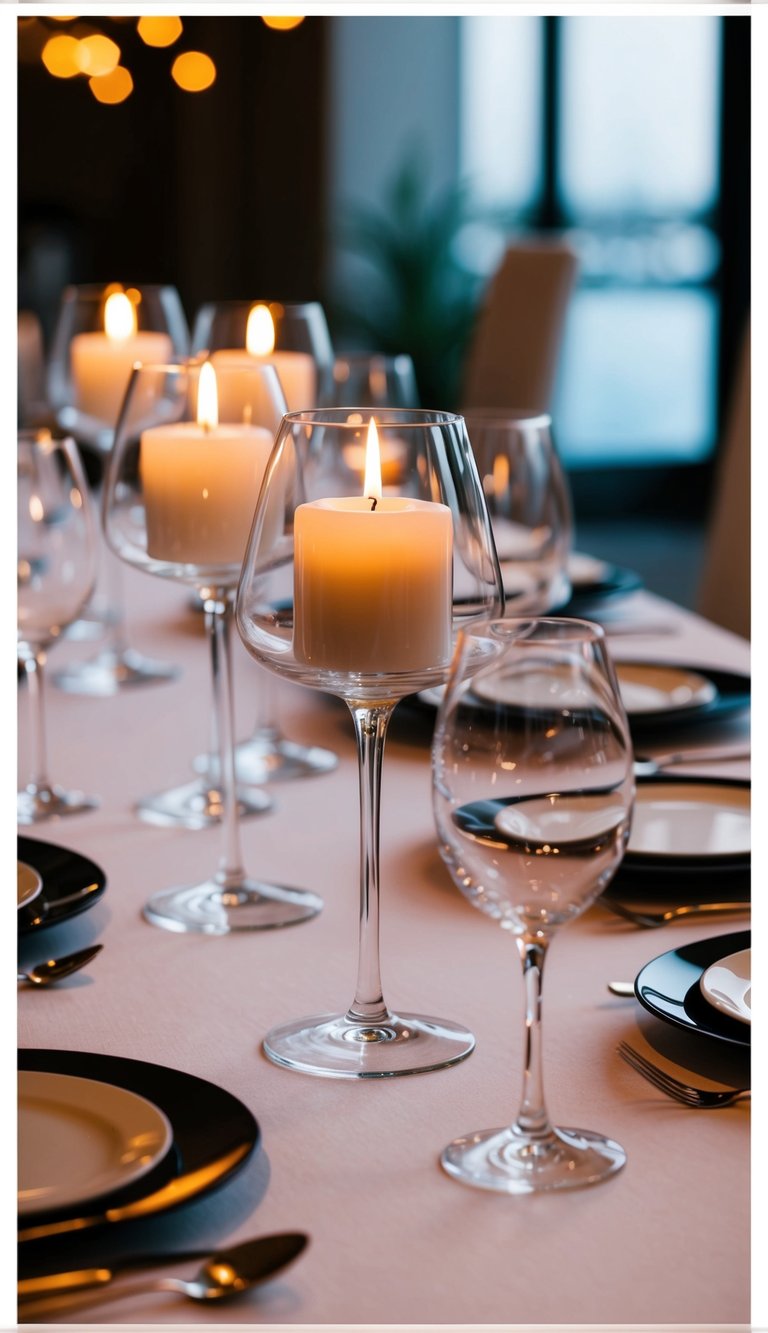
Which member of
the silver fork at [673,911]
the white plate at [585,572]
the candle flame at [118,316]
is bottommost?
the silver fork at [673,911]

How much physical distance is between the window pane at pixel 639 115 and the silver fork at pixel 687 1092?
6185 mm

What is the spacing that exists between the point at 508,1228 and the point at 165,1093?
16cm

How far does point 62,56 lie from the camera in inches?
245

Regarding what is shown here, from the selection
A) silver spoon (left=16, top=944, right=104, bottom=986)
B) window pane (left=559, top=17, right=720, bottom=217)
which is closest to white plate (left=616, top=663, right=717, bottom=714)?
silver spoon (left=16, top=944, right=104, bottom=986)

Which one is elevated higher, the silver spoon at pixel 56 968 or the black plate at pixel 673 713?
the black plate at pixel 673 713

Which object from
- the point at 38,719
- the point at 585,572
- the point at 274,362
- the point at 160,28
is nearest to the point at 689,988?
the point at 38,719

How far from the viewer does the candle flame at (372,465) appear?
2.33 ft

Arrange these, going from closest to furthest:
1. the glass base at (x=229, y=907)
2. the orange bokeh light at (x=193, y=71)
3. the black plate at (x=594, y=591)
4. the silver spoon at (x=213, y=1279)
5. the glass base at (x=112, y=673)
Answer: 1. the silver spoon at (x=213, y=1279)
2. the glass base at (x=229, y=907)
3. the glass base at (x=112, y=673)
4. the black plate at (x=594, y=591)
5. the orange bokeh light at (x=193, y=71)

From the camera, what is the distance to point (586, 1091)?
2.40 feet

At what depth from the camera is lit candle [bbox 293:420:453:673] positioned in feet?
2.38

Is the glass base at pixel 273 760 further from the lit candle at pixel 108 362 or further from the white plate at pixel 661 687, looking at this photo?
the lit candle at pixel 108 362

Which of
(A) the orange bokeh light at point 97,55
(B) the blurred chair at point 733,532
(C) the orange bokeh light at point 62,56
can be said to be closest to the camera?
(B) the blurred chair at point 733,532

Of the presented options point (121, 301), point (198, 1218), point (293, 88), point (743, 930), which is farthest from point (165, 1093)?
point (293, 88)

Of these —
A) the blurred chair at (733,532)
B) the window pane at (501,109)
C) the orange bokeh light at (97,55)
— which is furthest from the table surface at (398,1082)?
the window pane at (501,109)
